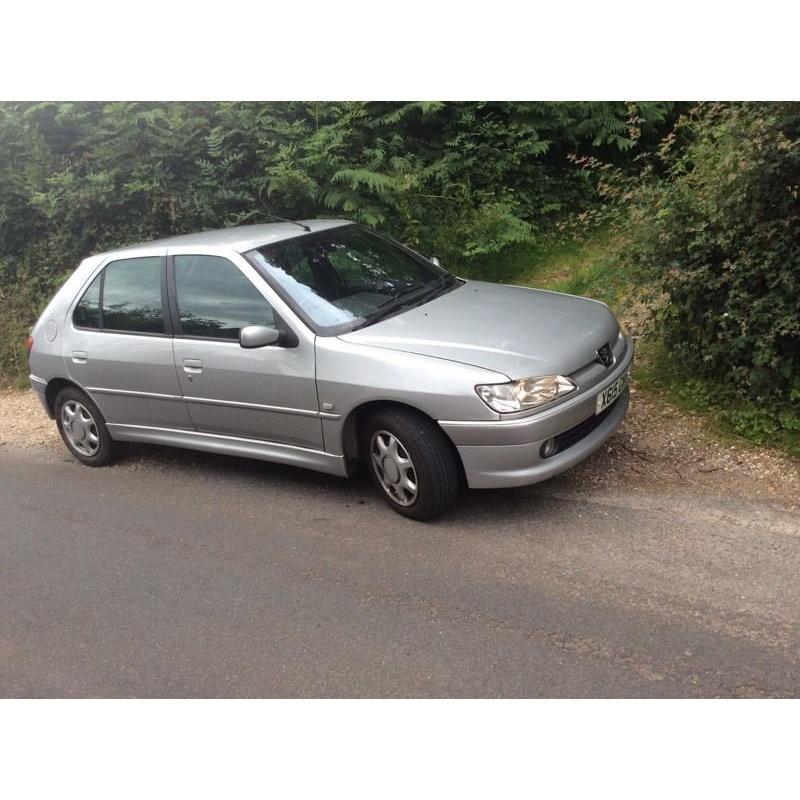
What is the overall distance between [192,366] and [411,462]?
174 cm

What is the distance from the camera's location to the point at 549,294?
5.58 metres

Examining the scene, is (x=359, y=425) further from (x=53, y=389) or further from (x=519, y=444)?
(x=53, y=389)

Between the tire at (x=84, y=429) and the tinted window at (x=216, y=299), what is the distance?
1.33 m

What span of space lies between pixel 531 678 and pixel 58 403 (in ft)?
15.2

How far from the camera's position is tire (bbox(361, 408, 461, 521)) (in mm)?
4547

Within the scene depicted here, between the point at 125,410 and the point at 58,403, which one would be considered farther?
the point at 58,403

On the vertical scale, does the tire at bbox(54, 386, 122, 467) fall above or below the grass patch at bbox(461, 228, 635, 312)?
below

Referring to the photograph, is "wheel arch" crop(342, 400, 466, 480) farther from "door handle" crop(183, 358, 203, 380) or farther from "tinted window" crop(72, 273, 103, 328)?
"tinted window" crop(72, 273, 103, 328)

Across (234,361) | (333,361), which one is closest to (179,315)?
(234,361)

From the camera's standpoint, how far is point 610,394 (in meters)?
4.84

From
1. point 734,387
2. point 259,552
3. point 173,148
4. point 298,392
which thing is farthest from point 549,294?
point 173,148

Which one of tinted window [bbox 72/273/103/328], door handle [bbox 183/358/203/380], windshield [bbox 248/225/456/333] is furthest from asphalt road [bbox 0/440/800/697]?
tinted window [bbox 72/273/103/328]

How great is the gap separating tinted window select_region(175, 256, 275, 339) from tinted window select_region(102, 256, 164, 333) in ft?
0.77

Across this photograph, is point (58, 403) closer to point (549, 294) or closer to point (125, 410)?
point (125, 410)
